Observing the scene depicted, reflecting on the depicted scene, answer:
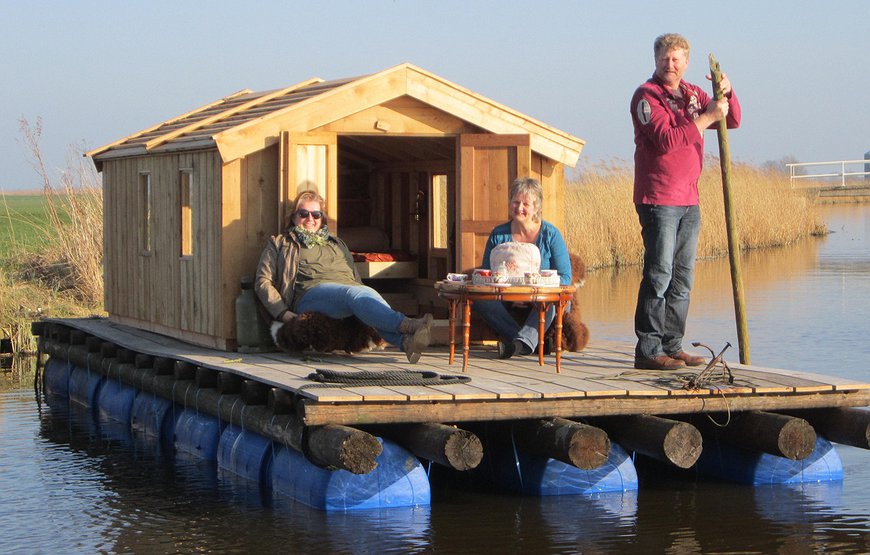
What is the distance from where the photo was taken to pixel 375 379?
31.9 feet

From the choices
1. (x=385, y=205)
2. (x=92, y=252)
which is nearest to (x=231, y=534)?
(x=385, y=205)

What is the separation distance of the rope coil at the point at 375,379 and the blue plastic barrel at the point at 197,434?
1933 millimetres

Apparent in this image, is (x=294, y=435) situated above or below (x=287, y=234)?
below

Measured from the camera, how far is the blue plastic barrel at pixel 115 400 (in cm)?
1395

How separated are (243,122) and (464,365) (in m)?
3.21

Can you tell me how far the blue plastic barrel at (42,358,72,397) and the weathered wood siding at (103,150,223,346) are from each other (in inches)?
36.5

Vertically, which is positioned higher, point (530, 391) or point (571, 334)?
point (571, 334)

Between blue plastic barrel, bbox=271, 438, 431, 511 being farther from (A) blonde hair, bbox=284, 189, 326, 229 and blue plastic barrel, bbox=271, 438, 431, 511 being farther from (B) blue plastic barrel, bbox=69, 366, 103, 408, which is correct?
(B) blue plastic barrel, bbox=69, 366, 103, 408

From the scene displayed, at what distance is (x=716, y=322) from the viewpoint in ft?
66.1

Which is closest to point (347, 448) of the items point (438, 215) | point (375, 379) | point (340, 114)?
point (375, 379)

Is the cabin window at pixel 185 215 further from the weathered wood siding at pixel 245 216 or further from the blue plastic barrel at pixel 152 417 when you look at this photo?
the blue plastic barrel at pixel 152 417

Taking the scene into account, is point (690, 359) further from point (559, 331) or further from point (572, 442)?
point (572, 442)

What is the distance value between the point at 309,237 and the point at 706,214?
19963 mm

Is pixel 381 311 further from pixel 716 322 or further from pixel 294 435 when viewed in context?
pixel 716 322
